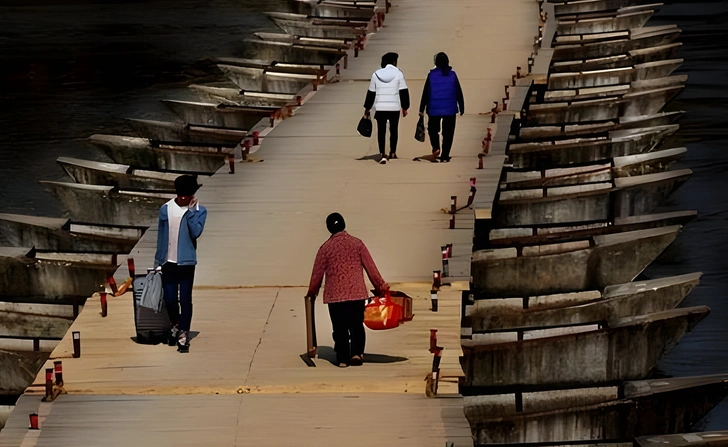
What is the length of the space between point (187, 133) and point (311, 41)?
10783 millimetres

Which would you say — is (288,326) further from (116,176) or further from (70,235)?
(116,176)

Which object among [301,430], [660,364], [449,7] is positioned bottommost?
[660,364]

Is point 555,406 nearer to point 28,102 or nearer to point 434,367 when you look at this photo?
point 434,367

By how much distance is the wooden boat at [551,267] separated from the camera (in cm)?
2433

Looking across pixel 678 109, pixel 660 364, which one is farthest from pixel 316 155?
pixel 678 109

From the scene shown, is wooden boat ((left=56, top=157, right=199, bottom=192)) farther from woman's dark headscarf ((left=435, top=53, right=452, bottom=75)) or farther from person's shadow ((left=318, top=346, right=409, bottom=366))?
person's shadow ((left=318, top=346, right=409, bottom=366))

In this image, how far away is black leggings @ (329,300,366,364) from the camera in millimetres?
17031

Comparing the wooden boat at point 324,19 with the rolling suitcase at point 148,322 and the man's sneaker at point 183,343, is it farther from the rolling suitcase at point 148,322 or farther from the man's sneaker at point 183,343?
the man's sneaker at point 183,343

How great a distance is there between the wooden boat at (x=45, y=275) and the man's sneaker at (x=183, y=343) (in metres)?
7.25

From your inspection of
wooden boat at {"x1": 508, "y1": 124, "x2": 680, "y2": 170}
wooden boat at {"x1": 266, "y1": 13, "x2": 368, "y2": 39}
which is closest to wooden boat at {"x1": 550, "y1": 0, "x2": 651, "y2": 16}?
wooden boat at {"x1": 266, "y1": 13, "x2": 368, "y2": 39}

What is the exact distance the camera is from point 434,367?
A: 55.1ft

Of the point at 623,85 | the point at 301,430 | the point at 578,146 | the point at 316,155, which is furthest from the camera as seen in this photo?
the point at 623,85

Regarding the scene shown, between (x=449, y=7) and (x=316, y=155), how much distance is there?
59.9ft

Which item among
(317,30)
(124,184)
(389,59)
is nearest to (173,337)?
(389,59)
